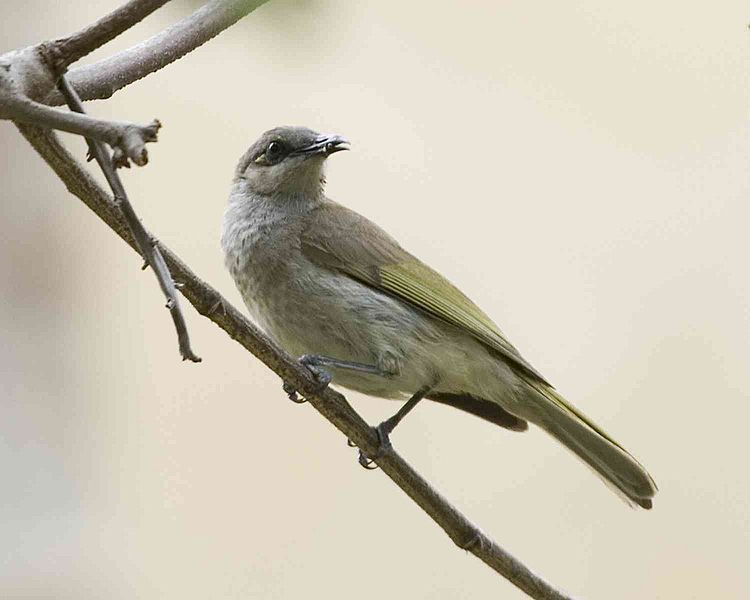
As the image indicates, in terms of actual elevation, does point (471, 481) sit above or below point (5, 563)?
above

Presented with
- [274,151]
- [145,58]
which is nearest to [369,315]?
[274,151]

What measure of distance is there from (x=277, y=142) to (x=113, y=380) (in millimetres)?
2792

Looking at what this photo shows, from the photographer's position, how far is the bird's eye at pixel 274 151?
3877 mm

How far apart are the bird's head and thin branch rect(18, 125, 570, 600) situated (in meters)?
1.14

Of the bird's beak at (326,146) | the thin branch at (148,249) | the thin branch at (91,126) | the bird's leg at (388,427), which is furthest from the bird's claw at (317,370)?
the thin branch at (91,126)

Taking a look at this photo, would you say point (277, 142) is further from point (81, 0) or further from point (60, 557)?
point (81, 0)

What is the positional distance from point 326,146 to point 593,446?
4.14 ft

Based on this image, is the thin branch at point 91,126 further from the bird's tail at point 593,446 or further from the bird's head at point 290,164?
the bird's tail at point 593,446

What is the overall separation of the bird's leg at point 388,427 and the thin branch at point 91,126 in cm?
151

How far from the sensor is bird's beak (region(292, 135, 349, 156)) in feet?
11.9

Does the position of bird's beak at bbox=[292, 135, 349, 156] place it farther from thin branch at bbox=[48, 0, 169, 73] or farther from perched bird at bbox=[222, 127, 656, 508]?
thin branch at bbox=[48, 0, 169, 73]

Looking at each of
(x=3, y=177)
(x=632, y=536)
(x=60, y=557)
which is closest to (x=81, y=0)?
(x=3, y=177)

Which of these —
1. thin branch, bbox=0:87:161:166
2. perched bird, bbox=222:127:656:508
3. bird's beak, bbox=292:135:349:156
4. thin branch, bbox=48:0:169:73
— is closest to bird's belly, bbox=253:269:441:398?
perched bird, bbox=222:127:656:508

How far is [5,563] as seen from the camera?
5281 mm
